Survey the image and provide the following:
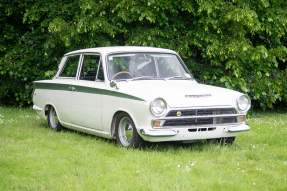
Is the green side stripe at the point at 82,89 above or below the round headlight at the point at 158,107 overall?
above

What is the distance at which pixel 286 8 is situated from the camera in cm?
1176

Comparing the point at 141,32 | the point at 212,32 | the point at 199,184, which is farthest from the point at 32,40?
the point at 199,184

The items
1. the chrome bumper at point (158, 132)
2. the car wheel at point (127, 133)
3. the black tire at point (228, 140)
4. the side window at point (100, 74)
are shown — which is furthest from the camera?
the side window at point (100, 74)

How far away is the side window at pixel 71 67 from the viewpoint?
739 centimetres

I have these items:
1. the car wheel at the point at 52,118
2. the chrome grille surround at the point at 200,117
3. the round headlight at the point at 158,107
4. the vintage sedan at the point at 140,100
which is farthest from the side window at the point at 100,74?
the car wheel at the point at 52,118

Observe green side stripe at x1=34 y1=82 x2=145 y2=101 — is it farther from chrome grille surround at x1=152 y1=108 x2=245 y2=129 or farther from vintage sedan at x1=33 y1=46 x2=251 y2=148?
chrome grille surround at x1=152 y1=108 x2=245 y2=129

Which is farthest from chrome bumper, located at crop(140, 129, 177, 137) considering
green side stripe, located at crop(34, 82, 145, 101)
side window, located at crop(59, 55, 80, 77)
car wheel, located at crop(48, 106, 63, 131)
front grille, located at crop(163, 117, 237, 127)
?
car wheel, located at crop(48, 106, 63, 131)

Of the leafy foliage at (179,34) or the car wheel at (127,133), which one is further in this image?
the leafy foliage at (179,34)

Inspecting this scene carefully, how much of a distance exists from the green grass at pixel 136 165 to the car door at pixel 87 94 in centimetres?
35

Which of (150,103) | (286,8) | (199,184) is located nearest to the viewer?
(199,184)

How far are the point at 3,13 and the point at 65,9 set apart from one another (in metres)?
3.24

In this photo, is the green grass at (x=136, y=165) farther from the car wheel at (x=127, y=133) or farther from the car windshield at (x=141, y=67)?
the car windshield at (x=141, y=67)

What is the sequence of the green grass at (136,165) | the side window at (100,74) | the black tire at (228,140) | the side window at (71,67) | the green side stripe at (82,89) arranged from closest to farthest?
the green grass at (136,165) < the green side stripe at (82,89) < the black tire at (228,140) < the side window at (100,74) < the side window at (71,67)

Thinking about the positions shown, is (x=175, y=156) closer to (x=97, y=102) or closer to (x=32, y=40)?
(x=97, y=102)
